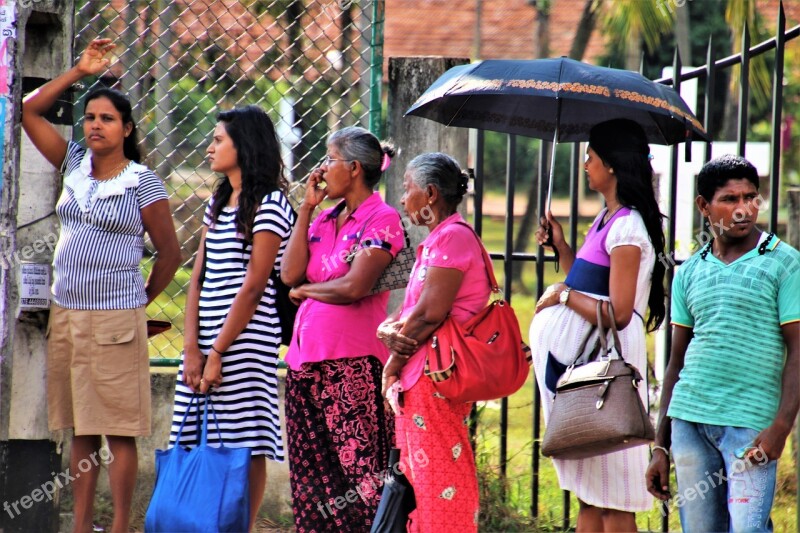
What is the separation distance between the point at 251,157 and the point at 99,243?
72 centimetres

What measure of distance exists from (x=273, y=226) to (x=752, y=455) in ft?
6.77

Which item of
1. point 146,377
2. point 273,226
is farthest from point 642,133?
point 146,377

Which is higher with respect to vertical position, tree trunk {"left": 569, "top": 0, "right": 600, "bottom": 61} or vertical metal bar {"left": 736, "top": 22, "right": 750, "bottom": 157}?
tree trunk {"left": 569, "top": 0, "right": 600, "bottom": 61}

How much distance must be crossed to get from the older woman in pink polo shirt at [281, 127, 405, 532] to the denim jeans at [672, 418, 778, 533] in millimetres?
1303

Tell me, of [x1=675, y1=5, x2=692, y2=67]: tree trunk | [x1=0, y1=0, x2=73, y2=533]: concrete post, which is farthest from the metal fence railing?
[x1=675, y1=5, x2=692, y2=67]: tree trunk

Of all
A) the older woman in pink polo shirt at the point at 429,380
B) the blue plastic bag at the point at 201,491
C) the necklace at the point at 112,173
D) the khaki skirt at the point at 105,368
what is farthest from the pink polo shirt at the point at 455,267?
the necklace at the point at 112,173

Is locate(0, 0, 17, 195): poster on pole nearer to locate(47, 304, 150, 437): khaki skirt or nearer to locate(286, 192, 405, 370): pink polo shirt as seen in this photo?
locate(47, 304, 150, 437): khaki skirt

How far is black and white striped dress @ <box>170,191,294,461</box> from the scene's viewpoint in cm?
434

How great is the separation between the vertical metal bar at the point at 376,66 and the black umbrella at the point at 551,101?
740mm

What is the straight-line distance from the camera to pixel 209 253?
4.44 metres

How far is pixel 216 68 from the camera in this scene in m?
11.7

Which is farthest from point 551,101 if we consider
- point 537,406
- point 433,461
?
point 433,461

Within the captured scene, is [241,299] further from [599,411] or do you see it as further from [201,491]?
[599,411]

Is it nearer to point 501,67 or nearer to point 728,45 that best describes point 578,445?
point 501,67
